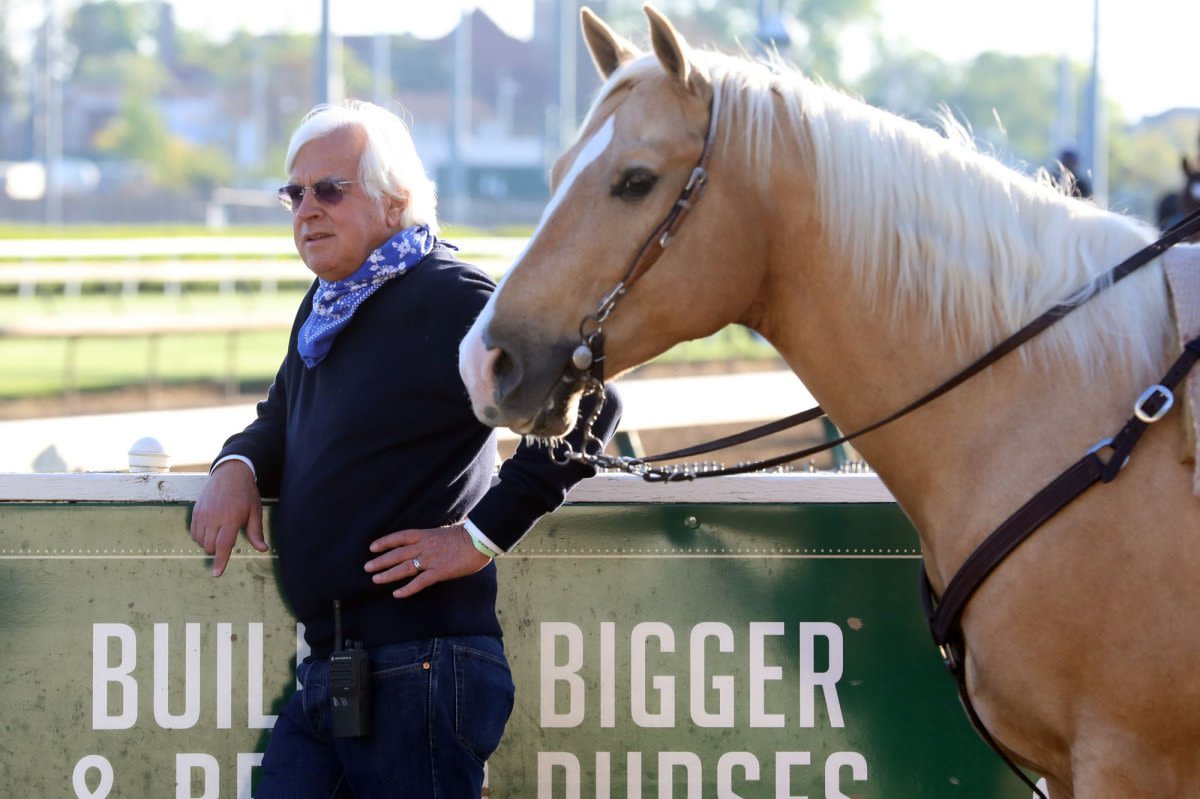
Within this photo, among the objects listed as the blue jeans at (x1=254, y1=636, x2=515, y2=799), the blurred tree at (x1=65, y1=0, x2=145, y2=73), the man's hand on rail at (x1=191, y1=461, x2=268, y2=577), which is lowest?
the blue jeans at (x1=254, y1=636, x2=515, y2=799)

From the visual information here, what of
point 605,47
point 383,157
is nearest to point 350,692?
point 383,157

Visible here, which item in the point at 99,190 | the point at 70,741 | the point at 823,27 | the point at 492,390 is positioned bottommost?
the point at 70,741

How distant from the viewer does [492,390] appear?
278 centimetres

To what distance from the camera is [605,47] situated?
10.1ft

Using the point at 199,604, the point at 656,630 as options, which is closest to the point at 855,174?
the point at 656,630

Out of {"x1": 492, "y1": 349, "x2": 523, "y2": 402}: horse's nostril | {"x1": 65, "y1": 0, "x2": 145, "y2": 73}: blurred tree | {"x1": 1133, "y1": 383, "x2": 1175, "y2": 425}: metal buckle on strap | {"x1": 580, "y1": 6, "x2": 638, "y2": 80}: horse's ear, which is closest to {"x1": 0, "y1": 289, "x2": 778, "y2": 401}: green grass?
{"x1": 580, "y1": 6, "x2": 638, "y2": 80}: horse's ear

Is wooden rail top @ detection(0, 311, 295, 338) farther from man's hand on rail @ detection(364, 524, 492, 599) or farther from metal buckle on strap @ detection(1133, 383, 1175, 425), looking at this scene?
metal buckle on strap @ detection(1133, 383, 1175, 425)

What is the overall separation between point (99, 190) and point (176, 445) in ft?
193

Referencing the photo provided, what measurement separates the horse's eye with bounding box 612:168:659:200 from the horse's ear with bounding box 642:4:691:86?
0.19 metres

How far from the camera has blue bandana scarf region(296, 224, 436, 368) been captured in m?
3.29

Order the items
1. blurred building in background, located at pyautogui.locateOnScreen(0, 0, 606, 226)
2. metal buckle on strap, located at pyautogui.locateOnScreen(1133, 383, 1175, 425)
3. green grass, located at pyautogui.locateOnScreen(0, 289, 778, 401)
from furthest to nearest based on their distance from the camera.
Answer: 1. blurred building in background, located at pyautogui.locateOnScreen(0, 0, 606, 226)
2. green grass, located at pyautogui.locateOnScreen(0, 289, 778, 401)
3. metal buckle on strap, located at pyautogui.locateOnScreen(1133, 383, 1175, 425)

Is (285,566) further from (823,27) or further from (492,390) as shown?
(823,27)

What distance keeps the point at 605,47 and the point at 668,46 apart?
1.14 feet

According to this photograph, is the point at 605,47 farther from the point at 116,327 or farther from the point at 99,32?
the point at 99,32
